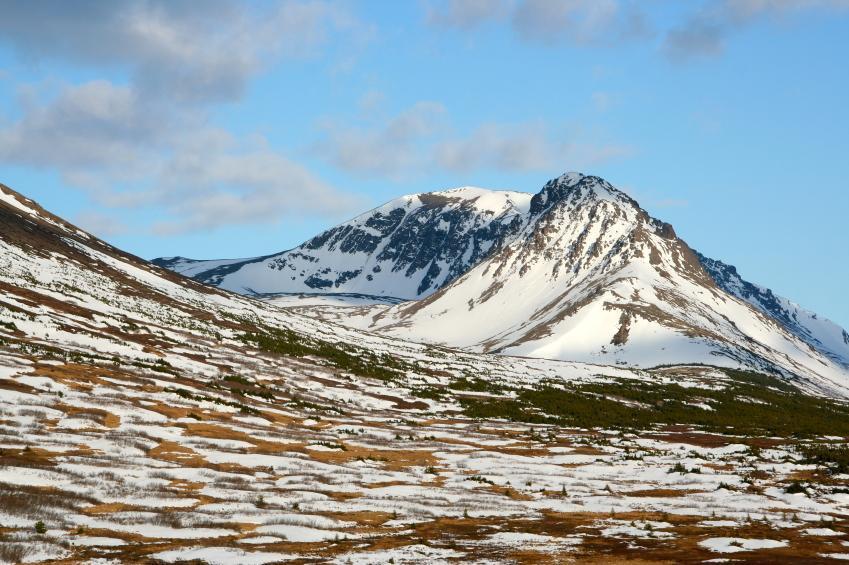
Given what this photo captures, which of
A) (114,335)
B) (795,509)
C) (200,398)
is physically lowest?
(795,509)

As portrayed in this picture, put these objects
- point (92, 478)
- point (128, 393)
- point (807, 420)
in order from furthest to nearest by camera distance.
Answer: point (807, 420) < point (128, 393) < point (92, 478)

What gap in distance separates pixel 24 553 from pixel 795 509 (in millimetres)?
26821

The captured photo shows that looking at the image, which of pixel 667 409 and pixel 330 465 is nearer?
pixel 330 465

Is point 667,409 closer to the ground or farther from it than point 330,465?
farther from it

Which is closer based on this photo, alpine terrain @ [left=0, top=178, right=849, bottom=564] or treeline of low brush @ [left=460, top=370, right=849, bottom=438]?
alpine terrain @ [left=0, top=178, right=849, bottom=564]

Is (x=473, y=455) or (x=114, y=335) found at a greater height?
(x=114, y=335)

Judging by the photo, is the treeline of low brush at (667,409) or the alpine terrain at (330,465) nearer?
the alpine terrain at (330,465)

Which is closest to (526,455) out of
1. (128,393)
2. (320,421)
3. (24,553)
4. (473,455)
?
(473,455)

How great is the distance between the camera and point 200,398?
58.0 meters

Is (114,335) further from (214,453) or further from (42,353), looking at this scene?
(214,453)

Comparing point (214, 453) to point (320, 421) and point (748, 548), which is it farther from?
point (748, 548)

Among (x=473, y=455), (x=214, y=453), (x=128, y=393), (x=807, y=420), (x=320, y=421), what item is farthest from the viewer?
(x=807, y=420)

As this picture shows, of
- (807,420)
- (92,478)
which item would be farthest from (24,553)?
(807,420)

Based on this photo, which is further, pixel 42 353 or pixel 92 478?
pixel 42 353
